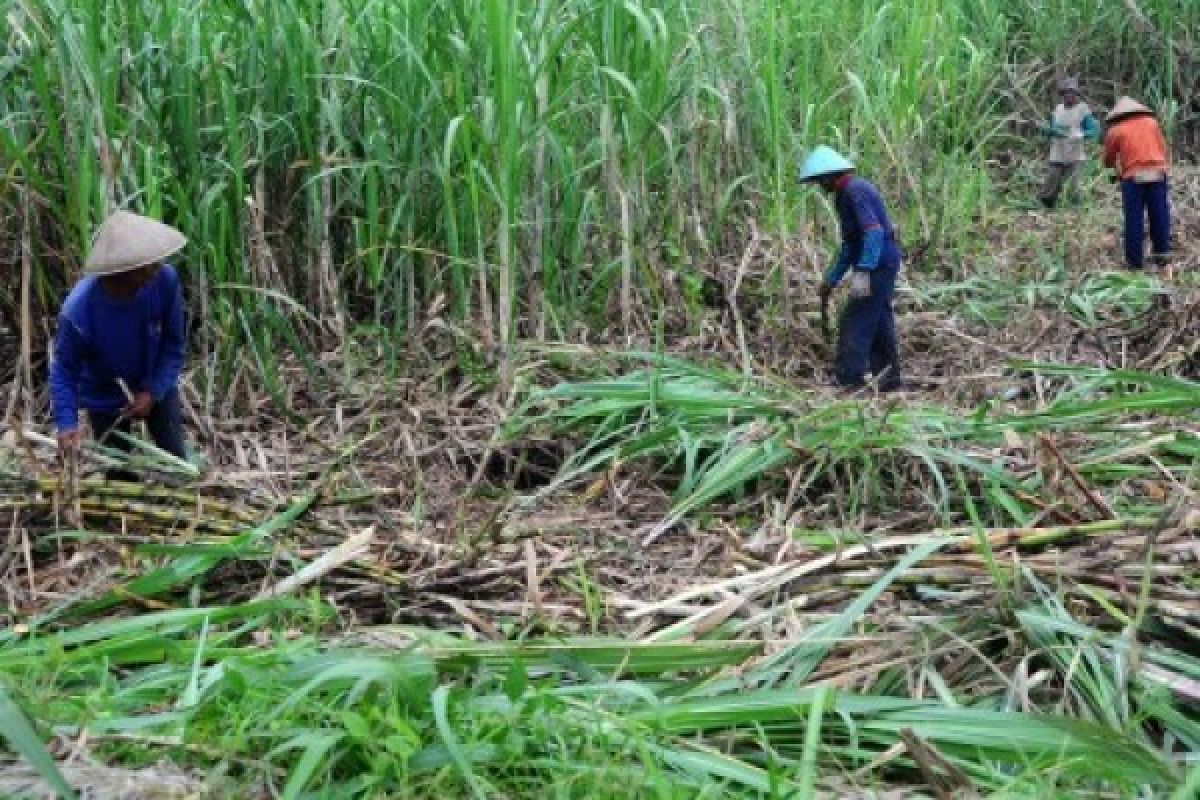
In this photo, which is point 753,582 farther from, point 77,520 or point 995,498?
point 77,520

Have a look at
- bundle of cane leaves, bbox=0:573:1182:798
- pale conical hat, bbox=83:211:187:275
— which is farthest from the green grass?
bundle of cane leaves, bbox=0:573:1182:798

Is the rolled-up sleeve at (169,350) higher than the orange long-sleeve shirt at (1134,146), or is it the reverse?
the rolled-up sleeve at (169,350)

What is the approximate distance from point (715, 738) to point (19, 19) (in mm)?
3226

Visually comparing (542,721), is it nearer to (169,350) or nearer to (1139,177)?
(169,350)

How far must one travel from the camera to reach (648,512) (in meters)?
3.71

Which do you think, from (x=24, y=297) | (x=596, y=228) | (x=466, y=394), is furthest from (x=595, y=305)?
(x=24, y=297)

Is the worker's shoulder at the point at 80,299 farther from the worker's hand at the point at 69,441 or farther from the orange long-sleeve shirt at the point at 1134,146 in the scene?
the orange long-sleeve shirt at the point at 1134,146

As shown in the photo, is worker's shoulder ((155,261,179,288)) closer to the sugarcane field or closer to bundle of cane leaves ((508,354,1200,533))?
the sugarcane field

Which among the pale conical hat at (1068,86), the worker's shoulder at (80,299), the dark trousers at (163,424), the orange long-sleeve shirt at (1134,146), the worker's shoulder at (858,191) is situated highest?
the worker's shoulder at (80,299)

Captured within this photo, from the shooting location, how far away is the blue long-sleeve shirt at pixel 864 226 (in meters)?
5.43

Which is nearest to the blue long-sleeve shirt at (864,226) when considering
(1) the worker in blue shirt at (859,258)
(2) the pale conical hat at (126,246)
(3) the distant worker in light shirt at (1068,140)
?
(1) the worker in blue shirt at (859,258)

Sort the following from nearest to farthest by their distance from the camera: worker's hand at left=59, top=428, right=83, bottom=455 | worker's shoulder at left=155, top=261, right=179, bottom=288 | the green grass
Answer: worker's hand at left=59, top=428, right=83, bottom=455
worker's shoulder at left=155, top=261, right=179, bottom=288
the green grass

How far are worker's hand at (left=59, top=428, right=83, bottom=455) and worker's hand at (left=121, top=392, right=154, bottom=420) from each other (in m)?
0.22

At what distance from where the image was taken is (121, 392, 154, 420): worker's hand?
3648mm
